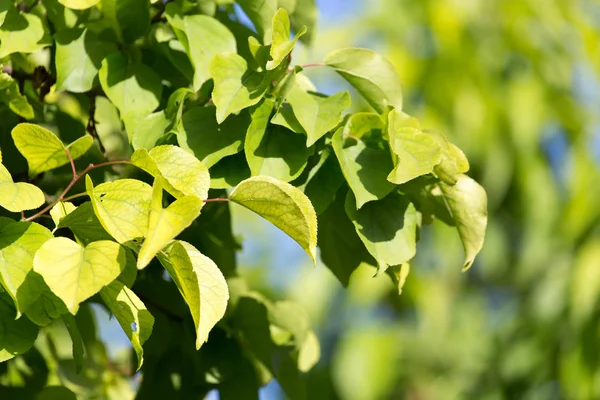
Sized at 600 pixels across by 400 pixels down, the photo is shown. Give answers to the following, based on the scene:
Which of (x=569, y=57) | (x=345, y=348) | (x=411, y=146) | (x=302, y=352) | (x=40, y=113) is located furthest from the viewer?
(x=569, y=57)

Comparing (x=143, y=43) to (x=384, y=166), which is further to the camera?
(x=143, y=43)

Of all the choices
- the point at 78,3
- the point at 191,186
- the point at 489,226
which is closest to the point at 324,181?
the point at 191,186

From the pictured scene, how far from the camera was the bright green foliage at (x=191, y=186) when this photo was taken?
0.53 metres

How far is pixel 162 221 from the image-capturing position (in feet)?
1.60

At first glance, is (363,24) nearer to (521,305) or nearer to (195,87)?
(521,305)

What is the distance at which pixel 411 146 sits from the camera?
2.09 feet

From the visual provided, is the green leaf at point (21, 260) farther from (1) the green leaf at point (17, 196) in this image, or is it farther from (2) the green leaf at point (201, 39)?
(2) the green leaf at point (201, 39)

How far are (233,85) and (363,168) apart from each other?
12cm

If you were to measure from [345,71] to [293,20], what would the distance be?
5.3 inches

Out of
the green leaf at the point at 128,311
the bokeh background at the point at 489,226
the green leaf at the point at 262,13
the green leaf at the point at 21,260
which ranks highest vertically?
the green leaf at the point at 262,13

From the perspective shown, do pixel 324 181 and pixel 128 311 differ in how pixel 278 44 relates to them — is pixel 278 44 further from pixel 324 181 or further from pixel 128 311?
pixel 128 311

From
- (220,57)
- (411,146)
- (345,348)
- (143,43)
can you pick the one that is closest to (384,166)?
(411,146)

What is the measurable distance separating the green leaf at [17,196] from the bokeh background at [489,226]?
7.29ft

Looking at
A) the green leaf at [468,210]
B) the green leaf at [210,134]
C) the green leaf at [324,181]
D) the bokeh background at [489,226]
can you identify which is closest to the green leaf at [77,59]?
the green leaf at [210,134]
